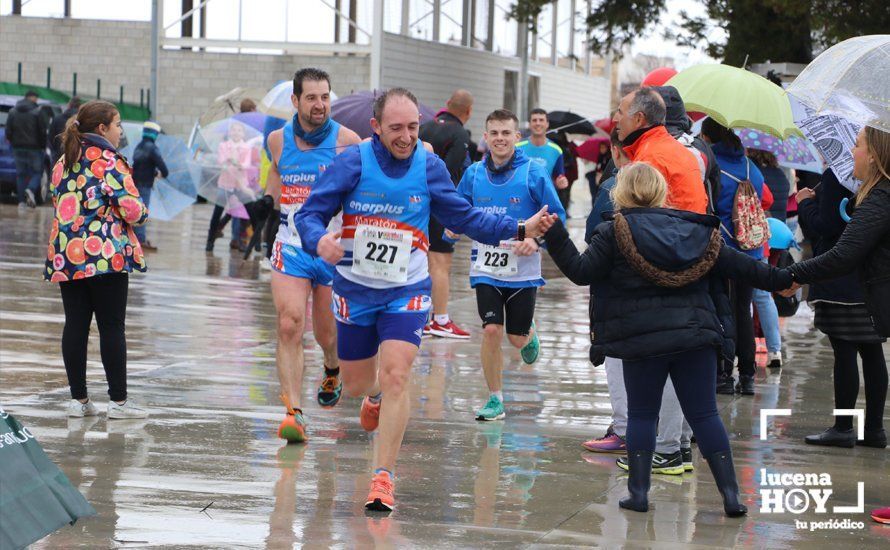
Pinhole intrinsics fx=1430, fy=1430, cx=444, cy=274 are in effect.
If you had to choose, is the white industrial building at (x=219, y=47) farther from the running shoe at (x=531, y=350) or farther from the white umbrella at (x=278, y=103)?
the running shoe at (x=531, y=350)

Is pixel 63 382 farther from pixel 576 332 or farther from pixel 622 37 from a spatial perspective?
pixel 622 37

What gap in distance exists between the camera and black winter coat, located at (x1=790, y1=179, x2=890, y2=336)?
646 cm

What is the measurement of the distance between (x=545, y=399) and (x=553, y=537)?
3578 millimetres

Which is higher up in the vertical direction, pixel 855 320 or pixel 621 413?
pixel 855 320

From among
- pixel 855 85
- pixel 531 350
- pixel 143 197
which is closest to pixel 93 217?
pixel 531 350

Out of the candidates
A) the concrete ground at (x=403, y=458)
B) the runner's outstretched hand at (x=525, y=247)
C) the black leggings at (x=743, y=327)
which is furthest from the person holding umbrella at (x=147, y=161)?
the runner's outstretched hand at (x=525, y=247)

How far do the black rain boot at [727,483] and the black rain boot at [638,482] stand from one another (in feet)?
0.96

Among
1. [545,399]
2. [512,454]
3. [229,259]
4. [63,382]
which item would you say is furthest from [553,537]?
[229,259]

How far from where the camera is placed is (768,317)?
11.0m

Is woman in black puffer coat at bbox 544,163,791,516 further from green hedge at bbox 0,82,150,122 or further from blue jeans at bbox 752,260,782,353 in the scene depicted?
green hedge at bbox 0,82,150,122

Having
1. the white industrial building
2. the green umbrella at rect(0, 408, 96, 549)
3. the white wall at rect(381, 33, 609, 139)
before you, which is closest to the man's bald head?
the green umbrella at rect(0, 408, 96, 549)

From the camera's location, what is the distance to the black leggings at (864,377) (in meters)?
8.11

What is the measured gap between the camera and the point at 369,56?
3409 cm

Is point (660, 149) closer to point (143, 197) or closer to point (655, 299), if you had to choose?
point (655, 299)
